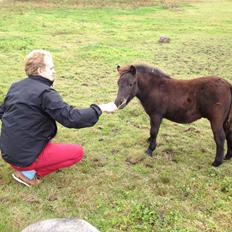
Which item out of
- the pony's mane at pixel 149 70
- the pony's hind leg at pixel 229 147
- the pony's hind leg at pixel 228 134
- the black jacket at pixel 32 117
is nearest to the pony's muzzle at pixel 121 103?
the pony's mane at pixel 149 70

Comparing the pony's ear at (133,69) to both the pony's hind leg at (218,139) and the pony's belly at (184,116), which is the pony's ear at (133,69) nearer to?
the pony's belly at (184,116)

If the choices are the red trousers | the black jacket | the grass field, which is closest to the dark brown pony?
the grass field

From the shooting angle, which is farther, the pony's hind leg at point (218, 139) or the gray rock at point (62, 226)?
the pony's hind leg at point (218, 139)

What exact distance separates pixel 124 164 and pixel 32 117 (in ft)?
5.99

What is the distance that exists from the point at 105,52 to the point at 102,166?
8.50m

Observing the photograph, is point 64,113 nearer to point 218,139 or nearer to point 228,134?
point 218,139

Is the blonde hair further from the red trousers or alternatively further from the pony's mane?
the pony's mane

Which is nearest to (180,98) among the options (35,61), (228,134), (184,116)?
(184,116)

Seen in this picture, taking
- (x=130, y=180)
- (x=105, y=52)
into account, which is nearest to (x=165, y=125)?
(x=130, y=180)

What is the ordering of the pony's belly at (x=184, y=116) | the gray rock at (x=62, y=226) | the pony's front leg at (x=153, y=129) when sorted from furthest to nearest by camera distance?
the pony's front leg at (x=153, y=129) < the pony's belly at (x=184, y=116) < the gray rock at (x=62, y=226)

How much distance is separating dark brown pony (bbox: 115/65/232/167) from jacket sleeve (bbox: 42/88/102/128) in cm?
103

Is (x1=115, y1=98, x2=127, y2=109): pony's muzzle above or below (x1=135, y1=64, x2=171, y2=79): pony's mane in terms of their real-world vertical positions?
below

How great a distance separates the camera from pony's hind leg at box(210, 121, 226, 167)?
19.4 ft

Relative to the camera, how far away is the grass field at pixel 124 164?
15.7 ft
